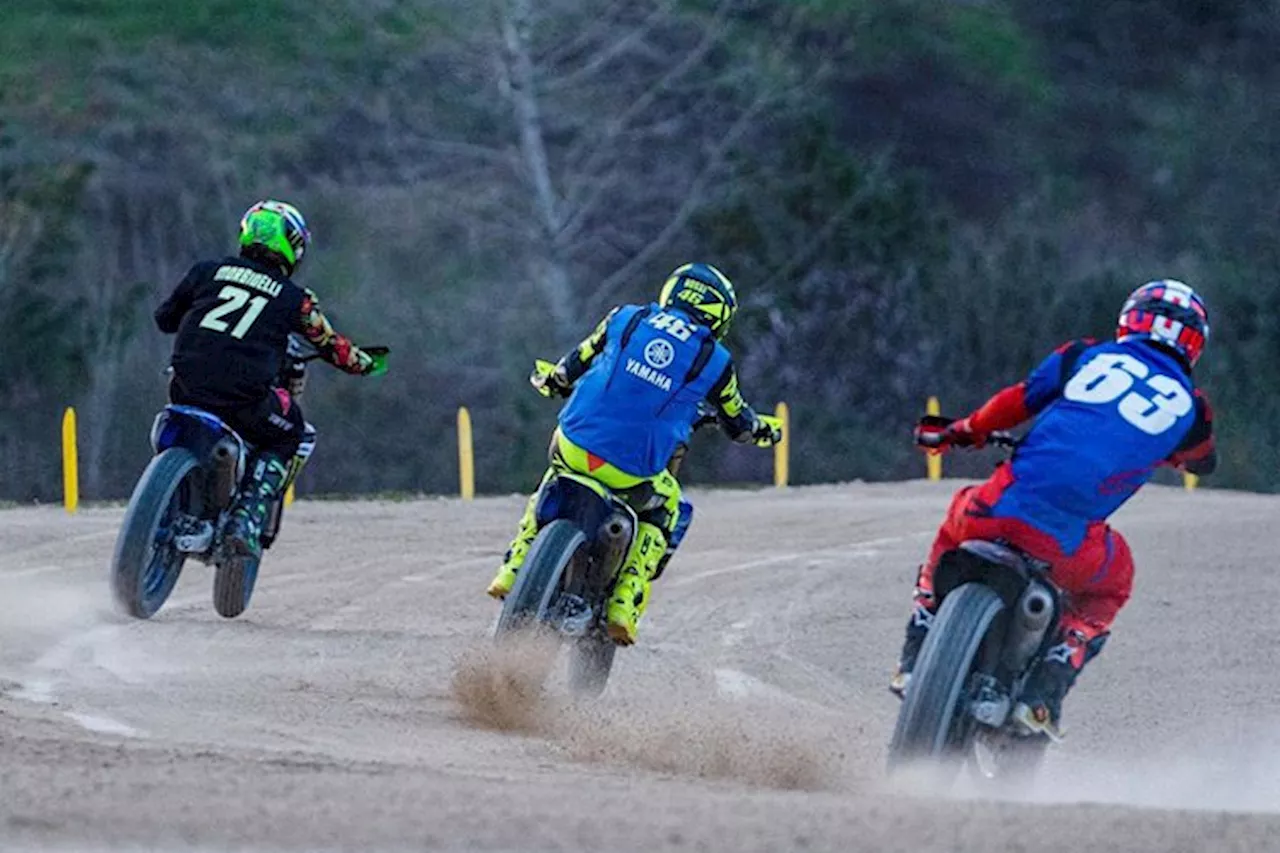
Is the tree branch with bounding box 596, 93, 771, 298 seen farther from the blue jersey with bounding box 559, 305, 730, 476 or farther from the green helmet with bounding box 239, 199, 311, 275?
the blue jersey with bounding box 559, 305, 730, 476

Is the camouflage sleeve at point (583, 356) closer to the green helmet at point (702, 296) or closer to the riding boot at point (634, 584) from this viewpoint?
the green helmet at point (702, 296)

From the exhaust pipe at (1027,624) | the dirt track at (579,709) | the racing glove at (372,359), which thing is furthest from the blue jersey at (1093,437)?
the racing glove at (372,359)

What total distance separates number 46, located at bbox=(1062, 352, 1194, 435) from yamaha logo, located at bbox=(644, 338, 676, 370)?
8.26 ft

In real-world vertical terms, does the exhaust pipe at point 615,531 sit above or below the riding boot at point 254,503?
above

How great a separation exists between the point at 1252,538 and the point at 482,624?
8.66 metres

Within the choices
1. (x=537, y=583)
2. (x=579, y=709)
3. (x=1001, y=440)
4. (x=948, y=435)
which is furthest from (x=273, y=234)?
(x=1001, y=440)

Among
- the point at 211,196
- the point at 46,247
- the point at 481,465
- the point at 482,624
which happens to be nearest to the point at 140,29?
the point at 211,196

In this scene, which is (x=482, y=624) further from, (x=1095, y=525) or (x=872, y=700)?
(x=1095, y=525)

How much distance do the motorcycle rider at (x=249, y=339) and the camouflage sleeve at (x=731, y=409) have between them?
220cm

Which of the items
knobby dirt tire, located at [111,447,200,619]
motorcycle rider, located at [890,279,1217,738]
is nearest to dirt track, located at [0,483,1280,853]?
knobby dirt tire, located at [111,447,200,619]

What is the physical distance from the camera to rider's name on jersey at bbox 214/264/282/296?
45.6ft

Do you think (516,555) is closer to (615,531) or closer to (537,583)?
(615,531)

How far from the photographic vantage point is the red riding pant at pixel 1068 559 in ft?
32.2

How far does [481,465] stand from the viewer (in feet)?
126
